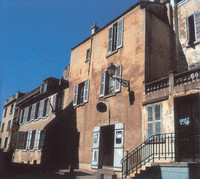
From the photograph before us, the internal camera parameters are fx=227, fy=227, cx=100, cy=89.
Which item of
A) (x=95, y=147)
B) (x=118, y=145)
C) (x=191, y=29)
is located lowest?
(x=95, y=147)

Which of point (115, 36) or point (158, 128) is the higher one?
point (115, 36)

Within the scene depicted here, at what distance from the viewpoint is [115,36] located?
1359 centimetres

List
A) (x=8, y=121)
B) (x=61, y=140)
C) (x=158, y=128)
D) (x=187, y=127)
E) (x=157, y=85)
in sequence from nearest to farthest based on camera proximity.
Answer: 1. (x=187, y=127)
2. (x=158, y=128)
3. (x=157, y=85)
4. (x=61, y=140)
5. (x=8, y=121)

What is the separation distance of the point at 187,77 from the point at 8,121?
28812 mm

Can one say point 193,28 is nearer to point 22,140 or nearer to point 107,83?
point 107,83

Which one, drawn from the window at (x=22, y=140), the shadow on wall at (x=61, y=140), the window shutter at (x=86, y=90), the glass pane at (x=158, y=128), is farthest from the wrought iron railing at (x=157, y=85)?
the window at (x=22, y=140)

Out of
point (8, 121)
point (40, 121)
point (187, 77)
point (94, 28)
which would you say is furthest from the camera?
point (8, 121)

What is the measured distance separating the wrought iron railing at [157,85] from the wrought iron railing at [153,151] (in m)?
2.03

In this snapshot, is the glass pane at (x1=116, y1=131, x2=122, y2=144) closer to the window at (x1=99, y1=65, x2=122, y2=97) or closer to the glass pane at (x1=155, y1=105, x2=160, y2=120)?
the glass pane at (x1=155, y1=105, x2=160, y2=120)

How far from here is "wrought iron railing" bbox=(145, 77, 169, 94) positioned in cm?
950

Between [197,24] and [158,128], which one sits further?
[197,24]

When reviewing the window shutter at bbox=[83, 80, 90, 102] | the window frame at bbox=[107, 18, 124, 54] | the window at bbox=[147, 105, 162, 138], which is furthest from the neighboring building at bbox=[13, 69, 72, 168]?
the window at bbox=[147, 105, 162, 138]

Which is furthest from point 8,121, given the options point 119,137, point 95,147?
point 119,137

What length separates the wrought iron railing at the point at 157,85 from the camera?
950cm
